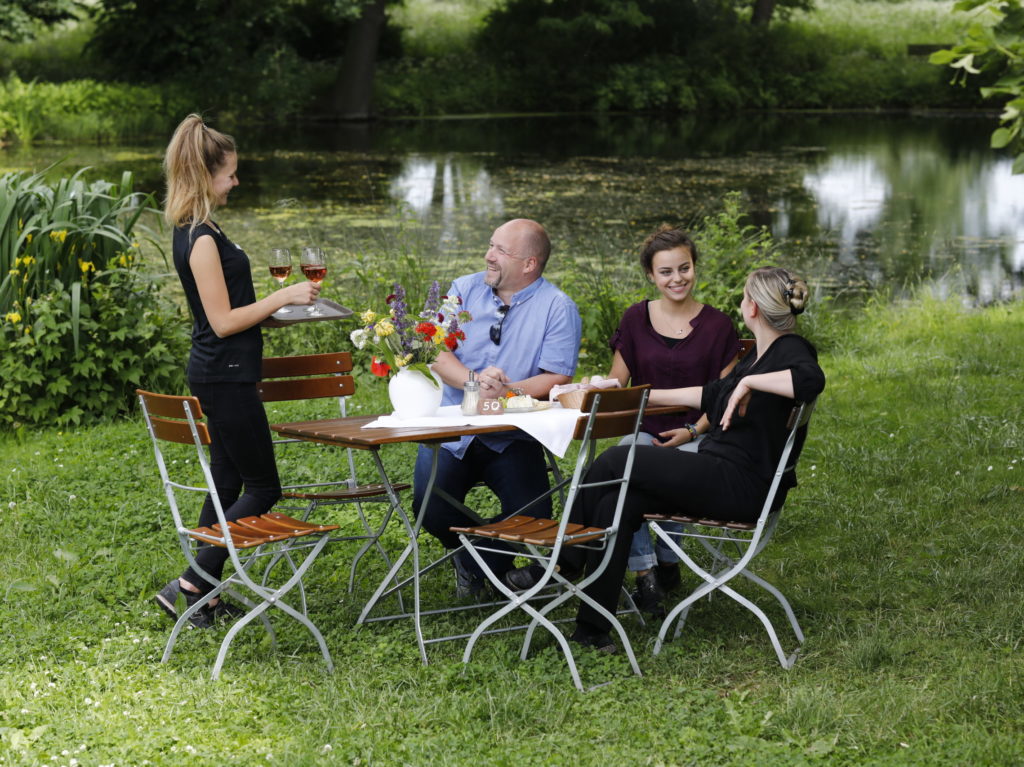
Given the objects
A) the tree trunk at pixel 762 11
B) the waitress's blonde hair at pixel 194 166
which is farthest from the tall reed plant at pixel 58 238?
the tree trunk at pixel 762 11

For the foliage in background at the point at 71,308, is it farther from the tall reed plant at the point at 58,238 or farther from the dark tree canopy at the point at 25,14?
the dark tree canopy at the point at 25,14

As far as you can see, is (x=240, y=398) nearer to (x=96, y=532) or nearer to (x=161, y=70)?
(x=96, y=532)

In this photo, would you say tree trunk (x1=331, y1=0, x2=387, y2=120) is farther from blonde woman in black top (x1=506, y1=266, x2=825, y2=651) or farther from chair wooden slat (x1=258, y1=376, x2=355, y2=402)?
blonde woman in black top (x1=506, y1=266, x2=825, y2=651)

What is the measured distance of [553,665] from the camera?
3861 mm

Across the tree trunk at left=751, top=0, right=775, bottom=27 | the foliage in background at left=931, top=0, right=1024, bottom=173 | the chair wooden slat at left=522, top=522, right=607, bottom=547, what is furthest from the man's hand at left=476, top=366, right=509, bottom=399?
the tree trunk at left=751, top=0, right=775, bottom=27

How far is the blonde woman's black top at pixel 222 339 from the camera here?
4.07 m

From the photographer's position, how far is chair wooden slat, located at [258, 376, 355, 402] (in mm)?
4570

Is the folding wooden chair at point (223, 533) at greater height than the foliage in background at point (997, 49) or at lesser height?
lesser

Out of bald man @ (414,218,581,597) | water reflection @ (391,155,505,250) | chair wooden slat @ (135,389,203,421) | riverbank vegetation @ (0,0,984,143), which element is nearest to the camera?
chair wooden slat @ (135,389,203,421)

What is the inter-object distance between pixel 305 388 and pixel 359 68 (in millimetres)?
29002

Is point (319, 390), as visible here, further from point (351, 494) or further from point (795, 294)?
point (795, 294)

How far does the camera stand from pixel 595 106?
36.5 m

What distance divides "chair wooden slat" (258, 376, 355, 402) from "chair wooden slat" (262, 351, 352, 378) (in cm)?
3

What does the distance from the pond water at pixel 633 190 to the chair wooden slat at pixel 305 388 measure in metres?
4.18
